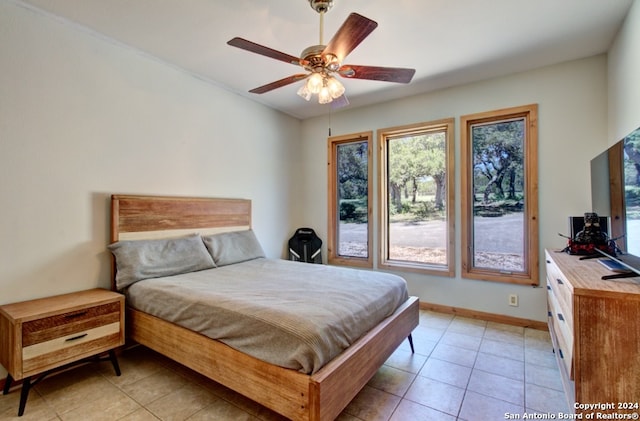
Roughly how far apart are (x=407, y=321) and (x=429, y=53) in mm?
2378

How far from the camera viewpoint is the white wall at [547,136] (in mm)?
2795

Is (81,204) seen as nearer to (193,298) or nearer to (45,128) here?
(45,128)

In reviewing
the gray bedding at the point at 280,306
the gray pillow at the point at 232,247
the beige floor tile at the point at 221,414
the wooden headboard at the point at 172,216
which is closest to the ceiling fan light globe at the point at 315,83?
the gray bedding at the point at 280,306

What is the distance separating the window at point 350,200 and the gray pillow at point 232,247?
1.27 meters

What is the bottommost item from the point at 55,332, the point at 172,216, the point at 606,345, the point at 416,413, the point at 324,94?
the point at 416,413

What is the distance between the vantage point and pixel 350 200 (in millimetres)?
4328

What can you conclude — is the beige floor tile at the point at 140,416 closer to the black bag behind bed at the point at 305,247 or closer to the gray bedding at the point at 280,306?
the gray bedding at the point at 280,306

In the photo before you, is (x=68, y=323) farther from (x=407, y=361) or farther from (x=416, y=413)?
(x=407, y=361)

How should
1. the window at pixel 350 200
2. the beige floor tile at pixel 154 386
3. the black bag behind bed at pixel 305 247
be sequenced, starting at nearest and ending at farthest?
the beige floor tile at pixel 154 386 < the window at pixel 350 200 < the black bag behind bed at pixel 305 247

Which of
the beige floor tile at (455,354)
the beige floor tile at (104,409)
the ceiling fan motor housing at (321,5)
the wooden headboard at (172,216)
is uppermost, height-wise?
the ceiling fan motor housing at (321,5)

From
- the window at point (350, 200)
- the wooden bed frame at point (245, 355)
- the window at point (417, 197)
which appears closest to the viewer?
the wooden bed frame at point (245, 355)

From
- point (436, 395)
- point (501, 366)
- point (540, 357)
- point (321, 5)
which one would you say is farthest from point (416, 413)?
point (321, 5)

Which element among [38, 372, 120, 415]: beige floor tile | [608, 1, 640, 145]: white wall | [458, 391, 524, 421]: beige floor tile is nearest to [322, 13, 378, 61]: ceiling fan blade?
Answer: [608, 1, 640, 145]: white wall

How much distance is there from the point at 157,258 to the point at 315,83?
1984mm
